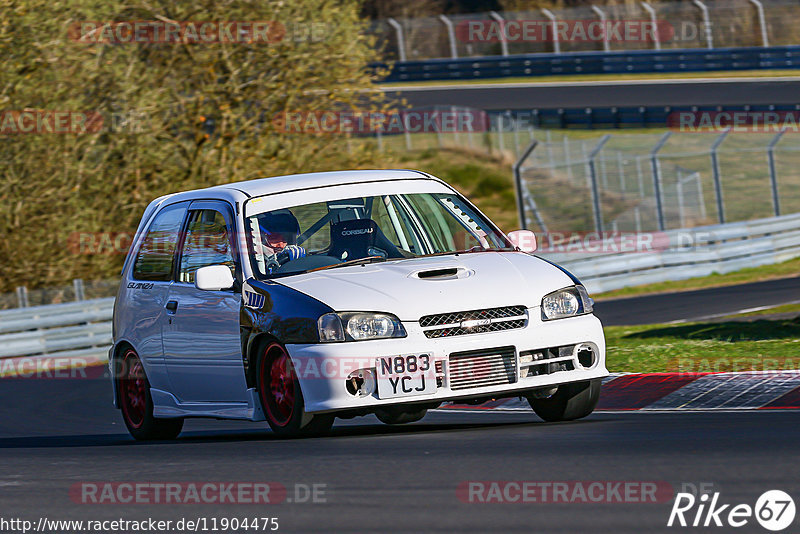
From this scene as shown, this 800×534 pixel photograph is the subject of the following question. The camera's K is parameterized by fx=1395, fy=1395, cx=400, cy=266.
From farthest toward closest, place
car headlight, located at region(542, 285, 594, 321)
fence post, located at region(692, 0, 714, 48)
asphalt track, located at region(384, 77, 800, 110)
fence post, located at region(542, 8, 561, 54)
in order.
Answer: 1. fence post, located at region(542, 8, 561, 54)
2. fence post, located at region(692, 0, 714, 48)
3. asphalt track, located at region(384, 77, 800, 110)
4. car headlight, located at region(542, 285, 594, 321)

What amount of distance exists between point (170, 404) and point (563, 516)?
457cm

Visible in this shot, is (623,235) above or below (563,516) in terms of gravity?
below

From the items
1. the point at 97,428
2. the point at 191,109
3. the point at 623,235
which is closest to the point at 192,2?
the point at 191,109

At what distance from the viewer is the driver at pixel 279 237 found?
8828mm

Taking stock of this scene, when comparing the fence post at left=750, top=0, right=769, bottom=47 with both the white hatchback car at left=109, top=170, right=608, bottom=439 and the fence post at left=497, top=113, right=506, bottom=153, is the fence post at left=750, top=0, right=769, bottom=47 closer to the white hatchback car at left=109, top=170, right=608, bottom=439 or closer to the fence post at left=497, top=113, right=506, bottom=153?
the fence post at left=497, top=113, right=506, bottom=153

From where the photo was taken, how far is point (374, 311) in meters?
7.85

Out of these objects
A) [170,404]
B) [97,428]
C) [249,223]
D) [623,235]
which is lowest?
[623,235]

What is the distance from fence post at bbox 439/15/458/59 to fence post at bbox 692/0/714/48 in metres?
9.09

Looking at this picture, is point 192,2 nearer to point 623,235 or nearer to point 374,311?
point 623,235

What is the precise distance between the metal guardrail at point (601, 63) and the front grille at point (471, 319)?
39406 mm

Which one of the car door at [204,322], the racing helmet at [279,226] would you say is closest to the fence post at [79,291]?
the car door at [204,322]

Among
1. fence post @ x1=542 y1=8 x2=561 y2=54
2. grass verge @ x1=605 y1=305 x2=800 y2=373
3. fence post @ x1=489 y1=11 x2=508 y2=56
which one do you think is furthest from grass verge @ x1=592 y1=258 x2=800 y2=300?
fence post @ x1=489 y1=11 x2=508 y2=56

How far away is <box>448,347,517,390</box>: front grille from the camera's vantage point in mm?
7863

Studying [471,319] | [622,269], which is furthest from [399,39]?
[471,319]
